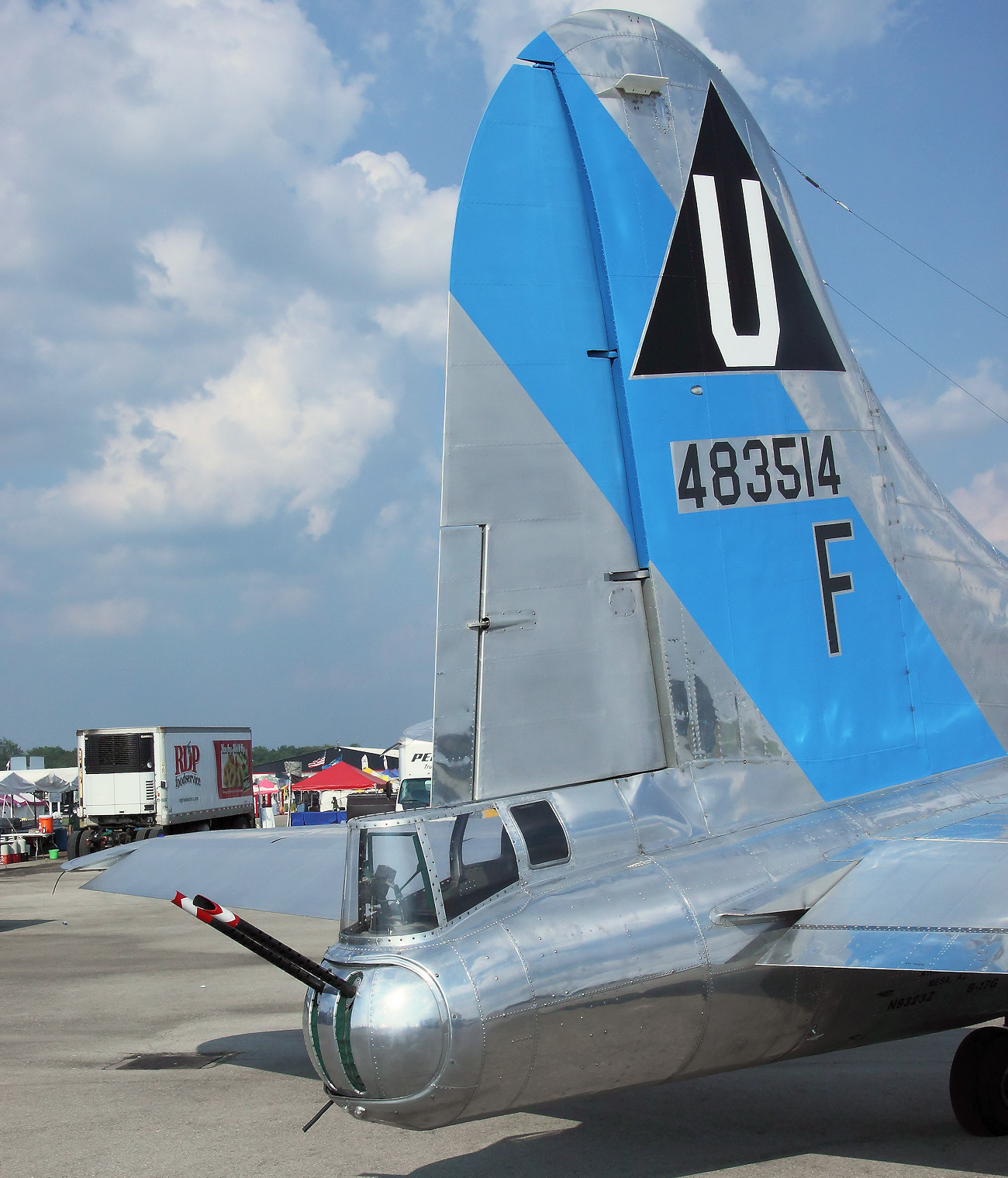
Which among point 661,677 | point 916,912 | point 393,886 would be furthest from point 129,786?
point 916,912

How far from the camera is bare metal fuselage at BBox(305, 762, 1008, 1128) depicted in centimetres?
462

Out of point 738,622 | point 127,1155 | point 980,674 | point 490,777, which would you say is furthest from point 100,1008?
point 980,674

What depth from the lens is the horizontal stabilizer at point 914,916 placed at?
4539 mm

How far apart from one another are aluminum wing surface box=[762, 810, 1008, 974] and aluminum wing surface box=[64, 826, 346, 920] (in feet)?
12.2

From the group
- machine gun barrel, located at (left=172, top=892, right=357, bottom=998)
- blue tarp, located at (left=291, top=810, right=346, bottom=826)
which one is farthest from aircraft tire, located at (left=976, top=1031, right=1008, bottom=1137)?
blue tarp, located at (left=291, top=810, right=346, bottom=826)

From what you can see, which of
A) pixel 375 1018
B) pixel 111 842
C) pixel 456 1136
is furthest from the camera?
pixel 111 842

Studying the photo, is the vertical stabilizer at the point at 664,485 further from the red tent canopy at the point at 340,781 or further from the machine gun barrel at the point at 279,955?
the red tent canopy at the point at 340,781

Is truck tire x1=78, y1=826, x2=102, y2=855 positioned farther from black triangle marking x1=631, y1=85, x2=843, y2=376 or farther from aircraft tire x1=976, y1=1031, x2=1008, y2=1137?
black triangle marking x1=631, y1=85, x2=843, y2=376

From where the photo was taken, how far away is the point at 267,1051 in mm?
9359

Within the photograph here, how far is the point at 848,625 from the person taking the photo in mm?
6602

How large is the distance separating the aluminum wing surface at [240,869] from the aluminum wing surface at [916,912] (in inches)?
147

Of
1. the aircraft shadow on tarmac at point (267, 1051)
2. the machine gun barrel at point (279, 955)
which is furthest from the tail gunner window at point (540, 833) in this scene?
the aircraft shadow on tarmac at point (267, 1051)

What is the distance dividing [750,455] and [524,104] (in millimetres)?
2554

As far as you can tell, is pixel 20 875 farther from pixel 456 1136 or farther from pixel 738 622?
pixel 738 622
